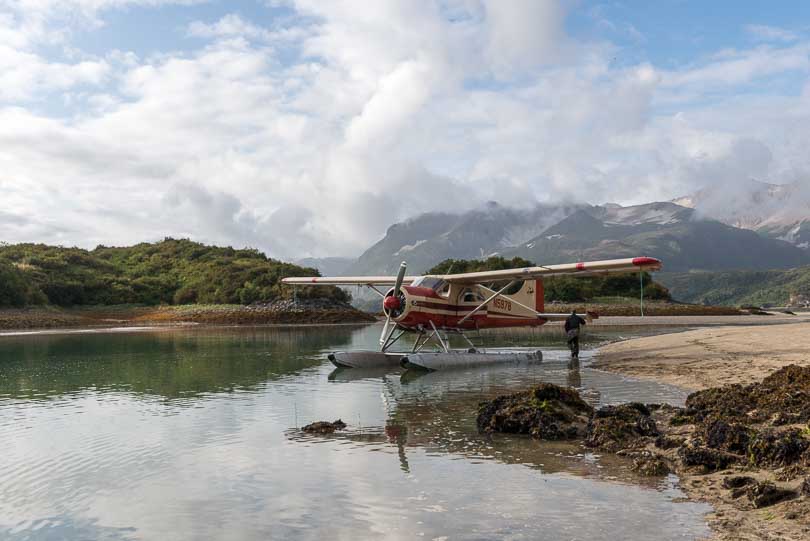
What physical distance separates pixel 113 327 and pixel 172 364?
3187 cm

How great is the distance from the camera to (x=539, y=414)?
9422 millimetres

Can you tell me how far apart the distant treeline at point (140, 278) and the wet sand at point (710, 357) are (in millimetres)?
44040

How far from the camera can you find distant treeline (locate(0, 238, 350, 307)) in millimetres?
59406

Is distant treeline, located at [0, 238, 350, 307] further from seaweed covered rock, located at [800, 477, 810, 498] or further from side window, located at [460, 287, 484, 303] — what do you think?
seaweed covered rock, located at [800, 477, 810, 498]

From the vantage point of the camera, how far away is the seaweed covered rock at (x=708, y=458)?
22.8 ft

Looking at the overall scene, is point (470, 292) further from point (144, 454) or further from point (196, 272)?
point (196, 272)

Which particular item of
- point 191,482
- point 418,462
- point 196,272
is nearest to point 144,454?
point 191,482

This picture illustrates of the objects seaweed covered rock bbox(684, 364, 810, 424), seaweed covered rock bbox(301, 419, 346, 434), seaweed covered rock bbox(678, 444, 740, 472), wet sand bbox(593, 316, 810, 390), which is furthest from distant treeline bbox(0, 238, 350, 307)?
seaweed covered rock bbox(678, 444, 740, 472)

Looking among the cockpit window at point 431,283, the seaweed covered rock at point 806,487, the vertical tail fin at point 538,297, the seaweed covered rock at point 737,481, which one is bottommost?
the seaweed covered rock at point 737,481

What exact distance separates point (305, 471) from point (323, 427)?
7.67ft

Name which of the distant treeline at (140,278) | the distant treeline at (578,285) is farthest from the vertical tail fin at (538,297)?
the distant treeline at (140,278)

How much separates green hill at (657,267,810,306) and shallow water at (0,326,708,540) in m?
124

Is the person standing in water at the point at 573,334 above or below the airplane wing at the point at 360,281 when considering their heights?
below

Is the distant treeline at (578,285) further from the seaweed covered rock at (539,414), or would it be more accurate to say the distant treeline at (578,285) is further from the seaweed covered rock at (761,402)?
the seaweed covered rock at (539,414)
